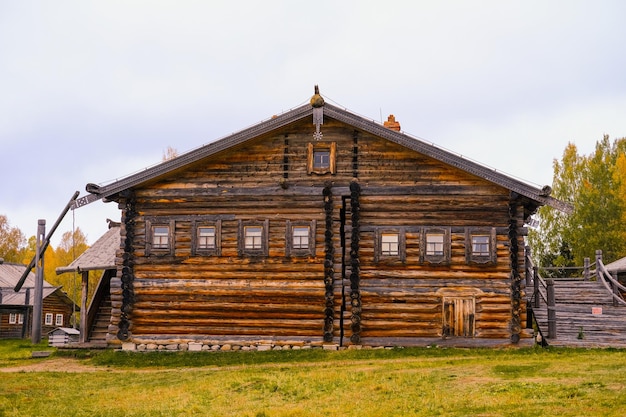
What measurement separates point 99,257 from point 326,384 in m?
15.2

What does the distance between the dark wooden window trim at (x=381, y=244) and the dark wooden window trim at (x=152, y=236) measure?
6578 mm

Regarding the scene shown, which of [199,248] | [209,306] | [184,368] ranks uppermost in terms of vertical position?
[199,248]

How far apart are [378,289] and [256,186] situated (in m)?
5.11

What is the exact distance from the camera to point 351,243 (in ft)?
82.8

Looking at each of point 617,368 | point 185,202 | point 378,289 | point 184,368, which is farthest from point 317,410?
point 185,202

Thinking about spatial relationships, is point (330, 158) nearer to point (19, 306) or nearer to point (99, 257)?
point (99, 257)

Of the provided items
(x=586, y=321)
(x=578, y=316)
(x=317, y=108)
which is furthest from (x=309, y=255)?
(x=586, y=321)

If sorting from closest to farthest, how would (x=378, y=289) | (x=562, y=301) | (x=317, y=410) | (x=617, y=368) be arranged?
(x=317, y=410) < (x=617, y=368) < (x=378, y=289) < (x=562, y=301)

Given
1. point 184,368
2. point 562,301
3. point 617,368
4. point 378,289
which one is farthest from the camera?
point 562,301

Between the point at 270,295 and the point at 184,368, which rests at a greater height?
the point at 270,295

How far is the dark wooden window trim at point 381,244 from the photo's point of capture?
25.2 meters

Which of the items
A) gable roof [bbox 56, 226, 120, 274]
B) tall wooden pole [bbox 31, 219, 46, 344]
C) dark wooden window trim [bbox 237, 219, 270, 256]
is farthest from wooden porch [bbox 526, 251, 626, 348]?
tall wooden pole [bbox 31, 219, 46, 344]

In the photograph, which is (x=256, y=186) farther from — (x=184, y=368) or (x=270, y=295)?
(x=184, y=368)

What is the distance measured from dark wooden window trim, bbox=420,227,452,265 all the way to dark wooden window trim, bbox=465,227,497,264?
0.57m
